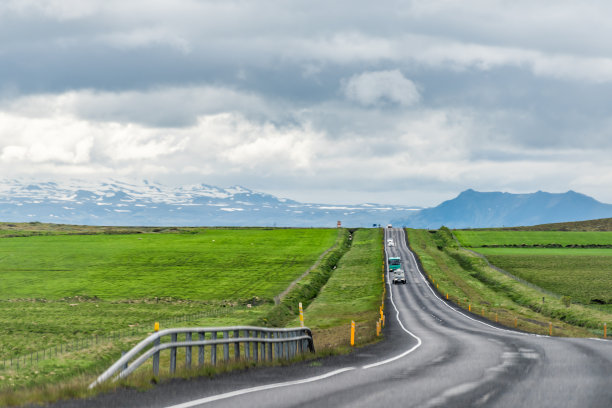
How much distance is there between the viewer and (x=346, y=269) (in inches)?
3762

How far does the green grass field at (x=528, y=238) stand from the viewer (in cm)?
14475

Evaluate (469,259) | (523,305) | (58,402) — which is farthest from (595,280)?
(58,402)

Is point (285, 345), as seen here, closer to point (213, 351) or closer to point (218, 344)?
point (218, 344)

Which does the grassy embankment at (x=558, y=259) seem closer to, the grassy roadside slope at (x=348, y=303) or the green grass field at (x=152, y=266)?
the grassy roadside slope at (x=348, y=303)

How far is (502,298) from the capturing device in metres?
74.6

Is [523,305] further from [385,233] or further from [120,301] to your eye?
[385,233]

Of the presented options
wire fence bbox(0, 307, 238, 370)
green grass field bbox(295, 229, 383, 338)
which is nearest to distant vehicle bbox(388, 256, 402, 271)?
green grass field bbox(295, 229, 383, 338)

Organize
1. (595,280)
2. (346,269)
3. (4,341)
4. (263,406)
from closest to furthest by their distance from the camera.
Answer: (263,406), (4,341), (595,280), (346,269)

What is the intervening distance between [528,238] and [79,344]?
13816 cm

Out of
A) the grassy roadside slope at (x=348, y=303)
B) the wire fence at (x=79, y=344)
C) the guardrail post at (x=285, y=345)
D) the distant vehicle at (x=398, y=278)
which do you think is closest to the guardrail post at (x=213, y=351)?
the guardrail post at (x=285, y=345)

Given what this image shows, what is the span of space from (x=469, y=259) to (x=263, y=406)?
105 m

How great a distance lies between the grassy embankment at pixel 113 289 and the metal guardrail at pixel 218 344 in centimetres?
139

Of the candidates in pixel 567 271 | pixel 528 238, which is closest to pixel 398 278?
pixel 567 271

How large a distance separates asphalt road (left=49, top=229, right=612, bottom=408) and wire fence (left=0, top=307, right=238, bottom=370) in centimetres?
2001
